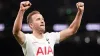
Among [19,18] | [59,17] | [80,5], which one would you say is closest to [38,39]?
[19,18]

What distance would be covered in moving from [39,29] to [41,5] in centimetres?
585

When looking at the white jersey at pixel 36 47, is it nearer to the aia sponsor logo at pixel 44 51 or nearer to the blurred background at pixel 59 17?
the aia sponsor logo at pixel 44 51

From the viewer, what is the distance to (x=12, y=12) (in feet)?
33.2

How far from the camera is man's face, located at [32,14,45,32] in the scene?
156 inches

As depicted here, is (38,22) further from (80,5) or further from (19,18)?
(80,5)

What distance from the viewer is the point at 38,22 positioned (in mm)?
3979

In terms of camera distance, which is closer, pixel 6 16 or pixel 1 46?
pixel 6 16

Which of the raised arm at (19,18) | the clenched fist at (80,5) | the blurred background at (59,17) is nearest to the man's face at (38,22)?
the raised arm at (19,18)

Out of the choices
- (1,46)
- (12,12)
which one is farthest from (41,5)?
→ (1,46)

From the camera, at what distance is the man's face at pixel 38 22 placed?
395cm

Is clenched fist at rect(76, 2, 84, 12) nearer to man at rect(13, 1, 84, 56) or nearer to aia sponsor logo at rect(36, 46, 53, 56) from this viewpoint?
man at rect(13, 1, 84, 56)

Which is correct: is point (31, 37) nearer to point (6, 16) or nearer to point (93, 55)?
point (6, 16)

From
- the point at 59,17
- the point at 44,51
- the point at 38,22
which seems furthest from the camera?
the point at 59,17

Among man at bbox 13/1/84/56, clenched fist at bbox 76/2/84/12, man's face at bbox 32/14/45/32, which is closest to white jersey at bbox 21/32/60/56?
man at bbox 13/1/84/56
